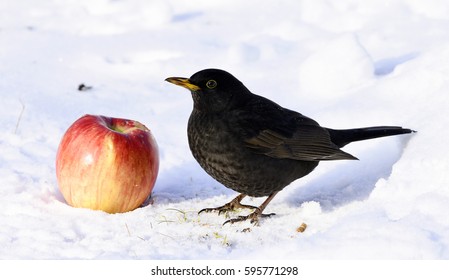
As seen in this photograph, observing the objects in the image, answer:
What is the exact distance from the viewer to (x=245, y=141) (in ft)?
15.2

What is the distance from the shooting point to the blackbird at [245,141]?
180 inches

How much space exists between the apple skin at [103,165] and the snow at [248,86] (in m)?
0.12

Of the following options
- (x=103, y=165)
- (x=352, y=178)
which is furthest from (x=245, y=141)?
(x=352, y=178)

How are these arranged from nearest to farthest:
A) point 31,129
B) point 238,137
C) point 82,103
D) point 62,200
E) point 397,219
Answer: point 397,219, point 238,137, point 62,200, point 31,129, point 82,103

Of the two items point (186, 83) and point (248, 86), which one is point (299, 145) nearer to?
point (186, 83)

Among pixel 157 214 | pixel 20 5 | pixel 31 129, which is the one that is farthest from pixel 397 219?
pixel 20 5

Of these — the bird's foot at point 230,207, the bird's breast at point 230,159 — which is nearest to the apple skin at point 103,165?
the bird's breast at point 230,159

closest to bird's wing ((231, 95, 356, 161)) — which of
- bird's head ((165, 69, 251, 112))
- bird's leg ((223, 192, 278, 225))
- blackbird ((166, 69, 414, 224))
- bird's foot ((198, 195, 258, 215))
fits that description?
blackbird ((166, 69, 414, 224))

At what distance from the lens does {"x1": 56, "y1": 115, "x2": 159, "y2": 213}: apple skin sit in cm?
457

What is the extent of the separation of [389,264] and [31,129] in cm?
337

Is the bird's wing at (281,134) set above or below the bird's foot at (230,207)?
above

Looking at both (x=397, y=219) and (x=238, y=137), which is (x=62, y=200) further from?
(x=397, y=219)

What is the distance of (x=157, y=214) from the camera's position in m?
4.74

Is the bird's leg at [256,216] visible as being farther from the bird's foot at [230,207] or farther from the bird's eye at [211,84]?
the bird's eye at [211,84]
